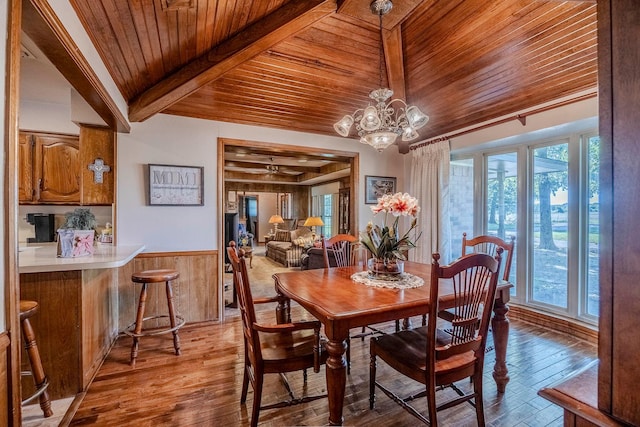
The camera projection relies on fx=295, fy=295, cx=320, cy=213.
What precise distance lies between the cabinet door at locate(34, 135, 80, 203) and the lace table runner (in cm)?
343

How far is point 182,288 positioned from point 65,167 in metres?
2.00

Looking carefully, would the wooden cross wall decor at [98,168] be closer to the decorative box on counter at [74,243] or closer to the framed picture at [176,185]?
the framed picture at [176,185]

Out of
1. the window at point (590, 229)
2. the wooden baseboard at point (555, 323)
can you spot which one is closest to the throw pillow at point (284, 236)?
the wooden baseboard at point (555, 323)

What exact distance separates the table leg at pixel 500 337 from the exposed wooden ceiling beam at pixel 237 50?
2.42 meters

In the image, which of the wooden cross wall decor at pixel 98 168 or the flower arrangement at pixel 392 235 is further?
the wooden cross wall decor at pixel 98 168

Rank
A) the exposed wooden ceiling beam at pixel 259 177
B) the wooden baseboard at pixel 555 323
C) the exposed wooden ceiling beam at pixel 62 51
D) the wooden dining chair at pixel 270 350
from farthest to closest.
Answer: the exposed wooden ceiling beam at pixel 259 177, the wooden baseboard at pixel 555 323, the wooden dining chair at pixel 270 350, the exposed wooden ceiling beam at pixel 62 51

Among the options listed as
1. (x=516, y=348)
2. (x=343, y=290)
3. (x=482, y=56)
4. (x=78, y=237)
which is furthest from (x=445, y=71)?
(x=78, y=237)

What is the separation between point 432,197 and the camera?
13.5 feet

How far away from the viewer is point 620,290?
671 millimetres

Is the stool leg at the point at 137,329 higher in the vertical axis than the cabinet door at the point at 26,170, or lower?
lower

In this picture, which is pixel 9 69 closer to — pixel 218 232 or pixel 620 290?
pixel 620 290

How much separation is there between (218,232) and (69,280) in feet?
5.33

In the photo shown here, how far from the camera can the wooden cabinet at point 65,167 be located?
3041 millimetres

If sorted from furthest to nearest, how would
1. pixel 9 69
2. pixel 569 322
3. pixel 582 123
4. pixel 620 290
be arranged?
1. pixel 569 322
2. pixel 582 123
3. pixel 9 69
4. pixel 620 290
